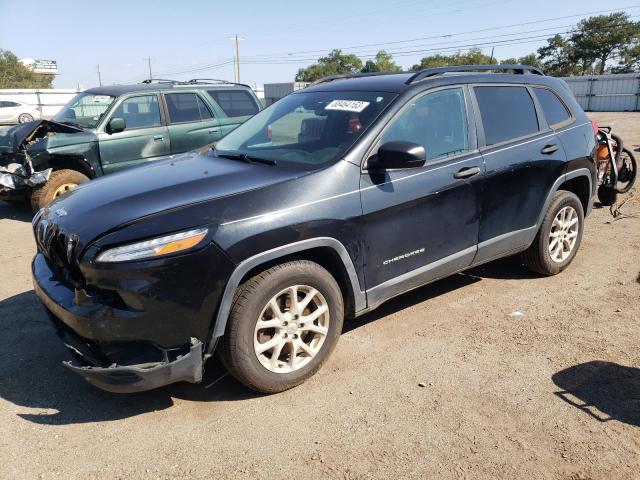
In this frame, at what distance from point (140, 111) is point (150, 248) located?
19.4ft

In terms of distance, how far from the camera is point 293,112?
4199mm

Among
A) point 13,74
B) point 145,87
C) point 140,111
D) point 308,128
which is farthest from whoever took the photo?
point 13,74

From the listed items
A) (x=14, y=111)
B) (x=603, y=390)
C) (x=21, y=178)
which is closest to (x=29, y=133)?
(x=21, y=178)

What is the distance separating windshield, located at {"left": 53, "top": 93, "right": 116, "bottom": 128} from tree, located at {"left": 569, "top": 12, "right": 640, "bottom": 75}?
69.3 meters

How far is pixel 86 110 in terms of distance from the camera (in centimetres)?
812

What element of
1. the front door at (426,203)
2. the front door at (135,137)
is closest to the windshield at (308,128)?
the front door at (426,203)

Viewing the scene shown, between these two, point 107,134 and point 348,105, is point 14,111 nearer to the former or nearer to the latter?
point 107,134

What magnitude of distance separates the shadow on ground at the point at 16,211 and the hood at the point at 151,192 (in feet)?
17.1

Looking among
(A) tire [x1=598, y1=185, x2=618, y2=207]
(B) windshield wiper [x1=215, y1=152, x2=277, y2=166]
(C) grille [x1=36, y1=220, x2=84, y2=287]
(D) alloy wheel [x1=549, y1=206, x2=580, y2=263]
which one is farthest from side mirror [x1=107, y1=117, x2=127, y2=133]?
(A) tire [x1=598, y1=185, x2=618, y2=207]

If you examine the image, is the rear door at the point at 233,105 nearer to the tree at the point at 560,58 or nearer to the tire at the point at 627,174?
the tire at the point at 627,174

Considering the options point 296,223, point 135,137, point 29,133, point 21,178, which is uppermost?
point 29,133

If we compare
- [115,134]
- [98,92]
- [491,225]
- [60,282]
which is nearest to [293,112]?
[491,225]

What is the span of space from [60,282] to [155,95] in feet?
18.4

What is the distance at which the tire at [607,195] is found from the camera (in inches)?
268
